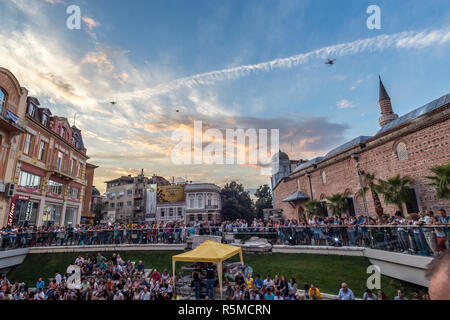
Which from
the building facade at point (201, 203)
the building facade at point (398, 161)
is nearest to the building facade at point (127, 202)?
the building facade at point (201, 203)

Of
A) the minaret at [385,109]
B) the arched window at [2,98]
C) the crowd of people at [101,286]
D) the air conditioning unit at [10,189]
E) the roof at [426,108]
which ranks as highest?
the minaret at [385,109]

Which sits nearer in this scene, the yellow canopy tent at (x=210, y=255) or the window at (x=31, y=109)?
the yellow canopy tent at (x=210, y=255)

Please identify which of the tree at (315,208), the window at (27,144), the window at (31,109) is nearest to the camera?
the window at (27,144)

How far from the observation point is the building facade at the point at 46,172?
20.6 m

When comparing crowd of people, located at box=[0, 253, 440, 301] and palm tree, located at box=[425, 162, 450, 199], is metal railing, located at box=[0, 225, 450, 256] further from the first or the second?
palm tree, located at box=[425, 162, 450, 199]

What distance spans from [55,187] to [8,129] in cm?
855

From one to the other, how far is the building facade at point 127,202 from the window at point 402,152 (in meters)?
48.7

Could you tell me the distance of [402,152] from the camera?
59.4 ft

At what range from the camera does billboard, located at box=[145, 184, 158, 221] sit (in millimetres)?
50531

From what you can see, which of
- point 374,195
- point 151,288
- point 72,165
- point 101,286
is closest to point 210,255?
point 151,288

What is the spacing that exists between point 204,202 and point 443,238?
138ft

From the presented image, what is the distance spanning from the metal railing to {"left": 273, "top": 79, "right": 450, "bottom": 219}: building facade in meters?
5.32

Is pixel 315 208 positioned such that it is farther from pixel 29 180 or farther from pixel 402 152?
pixel 29 180

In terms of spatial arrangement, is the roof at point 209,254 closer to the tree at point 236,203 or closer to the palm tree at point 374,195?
Result: the palm tree at point 374,195
